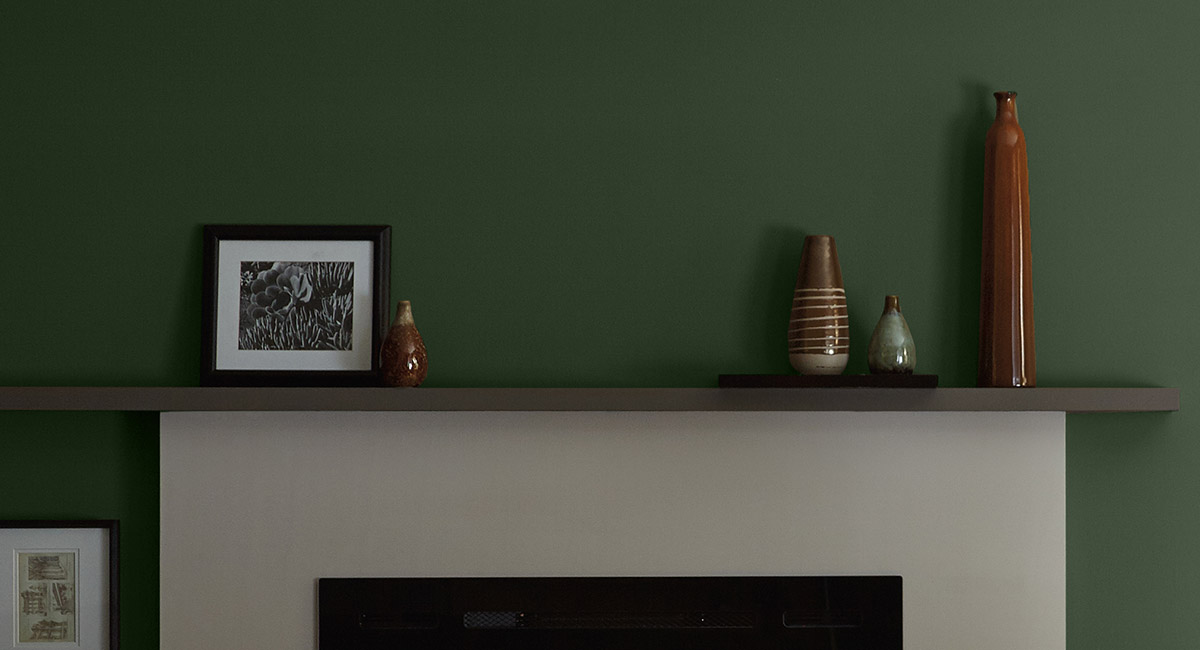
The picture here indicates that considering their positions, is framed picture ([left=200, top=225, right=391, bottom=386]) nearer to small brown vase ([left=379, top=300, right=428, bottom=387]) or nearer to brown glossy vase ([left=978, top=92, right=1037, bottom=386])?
small brown vase ([left=379, top=300, right=428, bottom=387])

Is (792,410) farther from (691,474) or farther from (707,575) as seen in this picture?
(707,575)

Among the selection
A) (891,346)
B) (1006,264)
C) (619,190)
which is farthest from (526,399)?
(1006,264)

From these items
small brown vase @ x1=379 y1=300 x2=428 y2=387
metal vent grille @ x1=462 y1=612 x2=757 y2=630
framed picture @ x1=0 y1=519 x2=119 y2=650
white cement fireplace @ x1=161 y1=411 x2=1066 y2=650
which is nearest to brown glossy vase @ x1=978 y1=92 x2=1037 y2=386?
white cement fireplace @ x1=161 y1=411 x2=1066 y2=650

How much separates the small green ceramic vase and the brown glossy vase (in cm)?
20

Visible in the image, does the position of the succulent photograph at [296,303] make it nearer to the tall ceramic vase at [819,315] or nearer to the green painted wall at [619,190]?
the green painted wall at [619,190]

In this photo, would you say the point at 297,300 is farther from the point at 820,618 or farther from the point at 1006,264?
the point at 1006,264

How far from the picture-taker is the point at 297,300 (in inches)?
77.9

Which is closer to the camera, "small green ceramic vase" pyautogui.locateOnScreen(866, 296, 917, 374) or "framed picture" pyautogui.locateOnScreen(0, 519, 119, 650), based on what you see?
"small green ceramic vase" pyautogui.locateOnScreen(866, 296, 917, 374)

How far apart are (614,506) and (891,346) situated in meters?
0.68

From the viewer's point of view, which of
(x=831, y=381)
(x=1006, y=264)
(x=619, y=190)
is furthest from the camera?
(x=619, y=190)

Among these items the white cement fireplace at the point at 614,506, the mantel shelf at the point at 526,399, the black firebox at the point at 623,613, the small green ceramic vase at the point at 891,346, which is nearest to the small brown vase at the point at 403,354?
the mantel shelf at the point at 526,399

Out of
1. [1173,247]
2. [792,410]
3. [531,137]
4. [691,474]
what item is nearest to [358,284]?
[531,137]

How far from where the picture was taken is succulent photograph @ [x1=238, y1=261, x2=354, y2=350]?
6.46ft

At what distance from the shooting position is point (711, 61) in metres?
2.02
